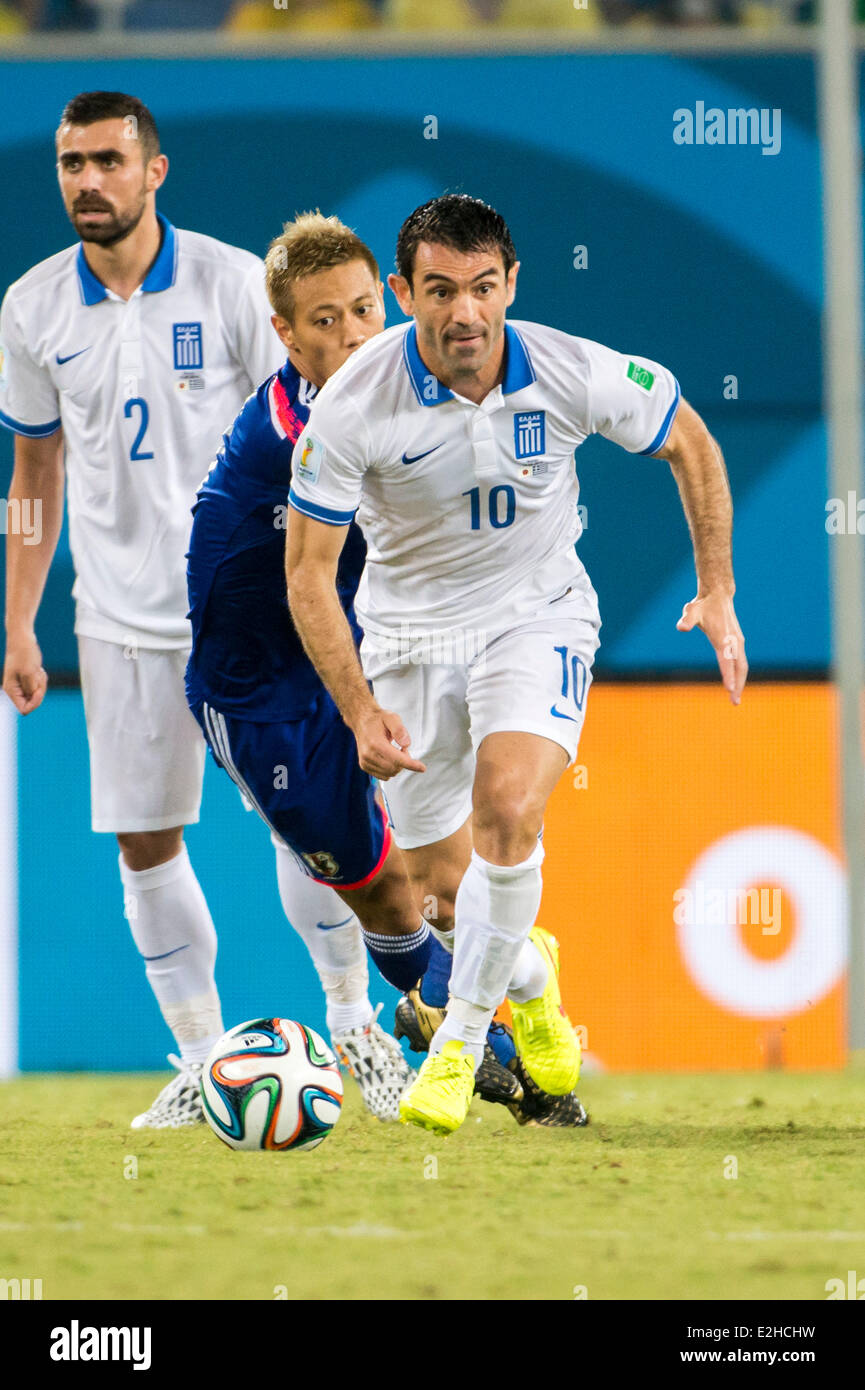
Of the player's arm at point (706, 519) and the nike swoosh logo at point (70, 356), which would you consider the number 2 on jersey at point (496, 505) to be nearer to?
the player's arm at point (706, 519)

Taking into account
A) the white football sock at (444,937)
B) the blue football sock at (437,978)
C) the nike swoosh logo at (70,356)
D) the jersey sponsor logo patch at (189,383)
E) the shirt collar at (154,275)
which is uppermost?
the shirt collar at (154,275)

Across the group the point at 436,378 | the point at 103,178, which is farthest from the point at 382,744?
the point at 103,178

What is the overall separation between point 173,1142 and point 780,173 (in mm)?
4864

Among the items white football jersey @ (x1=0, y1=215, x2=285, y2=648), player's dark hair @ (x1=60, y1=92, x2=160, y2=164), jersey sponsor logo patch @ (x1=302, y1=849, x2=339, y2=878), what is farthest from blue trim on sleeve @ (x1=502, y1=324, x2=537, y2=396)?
player's dark hair @ (x1=60, y1=92, x2=160, y2=164)

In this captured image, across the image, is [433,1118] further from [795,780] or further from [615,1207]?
[795,780]

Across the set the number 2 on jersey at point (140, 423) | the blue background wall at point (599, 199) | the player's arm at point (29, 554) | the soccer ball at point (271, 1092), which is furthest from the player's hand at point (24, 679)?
the blue background wall at point (599, 199)

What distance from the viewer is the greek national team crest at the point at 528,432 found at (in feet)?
14.7

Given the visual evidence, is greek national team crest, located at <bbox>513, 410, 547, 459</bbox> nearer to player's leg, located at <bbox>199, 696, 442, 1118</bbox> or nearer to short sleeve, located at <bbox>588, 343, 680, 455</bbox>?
short sleeve, located at <bbox>588, 343, 680, 455</bbox>

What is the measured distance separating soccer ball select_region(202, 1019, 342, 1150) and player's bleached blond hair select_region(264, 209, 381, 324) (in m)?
1.79

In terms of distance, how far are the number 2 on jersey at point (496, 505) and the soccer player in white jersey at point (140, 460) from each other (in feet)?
3.73

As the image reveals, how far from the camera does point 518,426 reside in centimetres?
449

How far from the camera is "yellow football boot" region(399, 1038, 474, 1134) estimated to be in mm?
4207

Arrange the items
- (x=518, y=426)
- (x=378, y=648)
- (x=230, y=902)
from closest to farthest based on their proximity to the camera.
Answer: (x=518, y=426)
(x=378, y=648)
(x=230, y=902)
